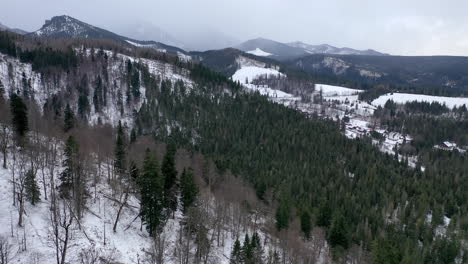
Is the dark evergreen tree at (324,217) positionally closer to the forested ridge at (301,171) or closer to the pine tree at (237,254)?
the forested ridge at (301,171)

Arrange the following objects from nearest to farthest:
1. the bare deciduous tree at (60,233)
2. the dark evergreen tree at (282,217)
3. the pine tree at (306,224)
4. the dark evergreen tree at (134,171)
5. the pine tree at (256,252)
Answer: the bare deciduous tree at (60,233) < the pine tree at (256,252) < the dark evergreen tree at (134,171) < the dark evergreen tree at (282,217) < the pine tree at (306,224)

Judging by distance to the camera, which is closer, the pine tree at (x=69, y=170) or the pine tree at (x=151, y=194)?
the pine tree at (x=69, y=170)

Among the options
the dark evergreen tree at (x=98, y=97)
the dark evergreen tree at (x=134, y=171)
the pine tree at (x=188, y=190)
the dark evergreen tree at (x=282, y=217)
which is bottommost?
the dark evergreen tree at (x=282, y=217)

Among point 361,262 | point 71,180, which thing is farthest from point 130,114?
point 361,262

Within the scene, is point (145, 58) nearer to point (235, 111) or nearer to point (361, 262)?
point (235, 111)

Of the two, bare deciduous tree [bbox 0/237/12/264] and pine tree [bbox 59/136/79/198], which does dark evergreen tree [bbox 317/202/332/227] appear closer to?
pine tree [bbox 59/136/79/198]

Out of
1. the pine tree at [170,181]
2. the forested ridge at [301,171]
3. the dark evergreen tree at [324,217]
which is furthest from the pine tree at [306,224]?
the pine tree at [170,181]

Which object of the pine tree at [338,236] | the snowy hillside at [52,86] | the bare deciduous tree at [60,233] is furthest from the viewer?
the snowy hillside at [52,86]
